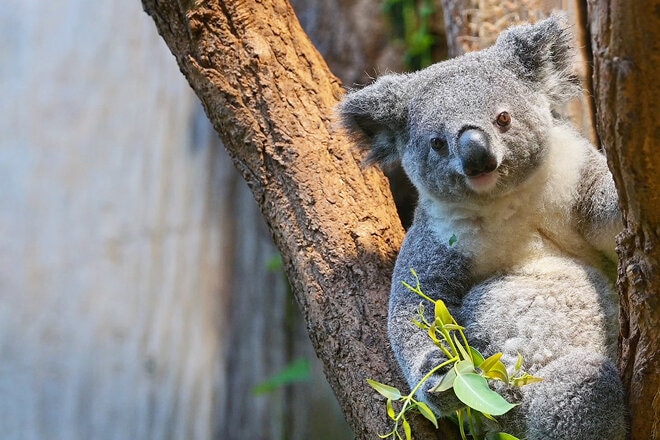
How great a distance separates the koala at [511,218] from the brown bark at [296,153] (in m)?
0.23

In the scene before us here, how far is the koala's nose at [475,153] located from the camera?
2.38 metres

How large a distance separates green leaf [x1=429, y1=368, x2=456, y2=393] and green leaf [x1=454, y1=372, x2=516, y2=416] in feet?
0.13

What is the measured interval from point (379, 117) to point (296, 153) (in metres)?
0.40

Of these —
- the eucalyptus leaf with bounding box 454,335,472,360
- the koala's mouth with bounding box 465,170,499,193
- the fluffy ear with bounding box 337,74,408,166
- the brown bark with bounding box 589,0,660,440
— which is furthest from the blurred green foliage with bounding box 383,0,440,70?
the brown bark with bounding box 589,0,660,440

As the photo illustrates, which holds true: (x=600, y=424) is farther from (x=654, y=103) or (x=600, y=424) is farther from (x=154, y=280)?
(x=154, y=280)

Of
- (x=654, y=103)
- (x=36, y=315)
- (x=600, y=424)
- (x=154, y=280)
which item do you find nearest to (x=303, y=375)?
(x=154, y=280)

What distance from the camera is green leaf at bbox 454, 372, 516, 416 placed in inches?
81.9

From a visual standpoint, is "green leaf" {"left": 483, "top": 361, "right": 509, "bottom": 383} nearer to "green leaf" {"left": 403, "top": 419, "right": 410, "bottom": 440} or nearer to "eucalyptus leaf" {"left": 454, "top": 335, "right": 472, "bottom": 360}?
"eucalyptus leaf" {"left": 454, "top": 335, "right": 472, "bottom": 360}

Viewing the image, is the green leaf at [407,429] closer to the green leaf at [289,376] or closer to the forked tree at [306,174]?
the forked tree at [306,174]

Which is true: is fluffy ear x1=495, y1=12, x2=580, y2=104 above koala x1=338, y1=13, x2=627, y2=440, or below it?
above

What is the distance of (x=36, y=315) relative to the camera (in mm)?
5941

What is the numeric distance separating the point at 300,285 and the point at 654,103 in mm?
1620

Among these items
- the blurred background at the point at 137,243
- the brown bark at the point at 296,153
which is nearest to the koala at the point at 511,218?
the brown bark at the point at 296,153

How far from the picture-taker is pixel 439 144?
8.45 ft
